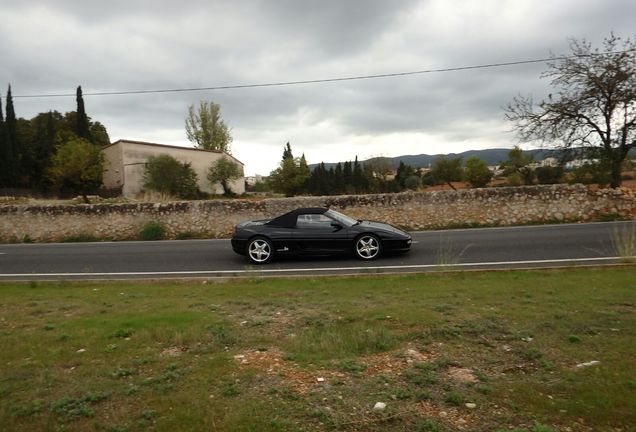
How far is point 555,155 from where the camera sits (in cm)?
2391

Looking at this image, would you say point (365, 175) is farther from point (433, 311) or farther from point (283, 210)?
point (433, 311)

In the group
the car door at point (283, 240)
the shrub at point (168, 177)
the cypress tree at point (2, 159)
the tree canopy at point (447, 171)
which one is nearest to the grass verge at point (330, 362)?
the car door at point (283, 240)

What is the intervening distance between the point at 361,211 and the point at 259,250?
7628 millimetres

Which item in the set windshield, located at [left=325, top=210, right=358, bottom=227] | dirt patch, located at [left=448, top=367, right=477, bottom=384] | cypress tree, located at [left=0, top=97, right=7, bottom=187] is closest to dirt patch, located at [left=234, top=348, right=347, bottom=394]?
dirt patch, located at [left=448, top=367, right=477, bottom=384]

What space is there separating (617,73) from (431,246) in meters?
15.2

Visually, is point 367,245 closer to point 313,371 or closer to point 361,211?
point 361,211

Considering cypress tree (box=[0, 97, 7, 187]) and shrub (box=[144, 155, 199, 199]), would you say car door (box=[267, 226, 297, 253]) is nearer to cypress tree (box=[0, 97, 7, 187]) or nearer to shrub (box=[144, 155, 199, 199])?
shrub (box=[144, 155, 199, 199])

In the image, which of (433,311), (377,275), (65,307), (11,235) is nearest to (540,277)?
(377,275)

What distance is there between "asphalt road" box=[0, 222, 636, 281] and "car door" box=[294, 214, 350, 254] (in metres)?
0.36

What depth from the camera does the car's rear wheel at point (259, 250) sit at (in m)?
11.6

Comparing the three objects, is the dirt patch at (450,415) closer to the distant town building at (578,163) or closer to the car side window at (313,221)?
the car side window at (313,221)

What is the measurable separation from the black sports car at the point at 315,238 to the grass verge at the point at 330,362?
13.7 feet

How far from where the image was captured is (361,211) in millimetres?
18391

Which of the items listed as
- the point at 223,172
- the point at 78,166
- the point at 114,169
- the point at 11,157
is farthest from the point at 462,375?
the point at 11,157
